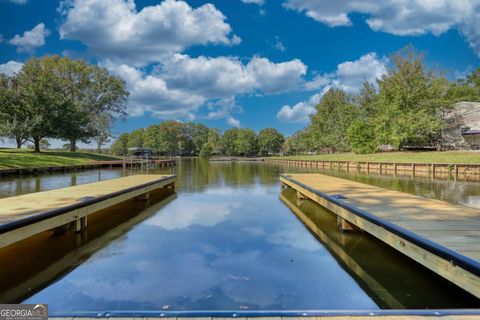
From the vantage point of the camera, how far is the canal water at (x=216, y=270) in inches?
149

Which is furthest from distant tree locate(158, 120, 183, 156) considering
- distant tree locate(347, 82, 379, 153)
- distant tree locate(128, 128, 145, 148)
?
distant tree locate(347, 82, 379, 153)

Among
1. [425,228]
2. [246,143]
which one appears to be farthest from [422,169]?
[246,143]

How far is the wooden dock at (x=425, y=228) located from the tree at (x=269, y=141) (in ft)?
270

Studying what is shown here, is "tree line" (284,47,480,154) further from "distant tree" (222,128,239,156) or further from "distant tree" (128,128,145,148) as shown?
"distant tree" (128,128,145,148)

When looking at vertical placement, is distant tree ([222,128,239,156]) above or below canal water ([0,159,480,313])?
above

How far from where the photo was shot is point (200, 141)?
99000 millimetres

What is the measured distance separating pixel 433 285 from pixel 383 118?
115 feet

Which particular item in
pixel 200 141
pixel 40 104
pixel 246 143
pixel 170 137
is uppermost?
pixel 40 104

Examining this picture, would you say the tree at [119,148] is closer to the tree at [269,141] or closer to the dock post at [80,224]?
the tree at [269,141]

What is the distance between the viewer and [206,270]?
4.74 metres

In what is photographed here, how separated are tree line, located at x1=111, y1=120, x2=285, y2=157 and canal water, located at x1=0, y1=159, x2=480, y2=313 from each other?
77.0 metres

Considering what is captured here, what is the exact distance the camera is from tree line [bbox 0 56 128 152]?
31.3 meters

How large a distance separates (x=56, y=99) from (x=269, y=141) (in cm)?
6177

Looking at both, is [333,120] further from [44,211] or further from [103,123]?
[44,211]
